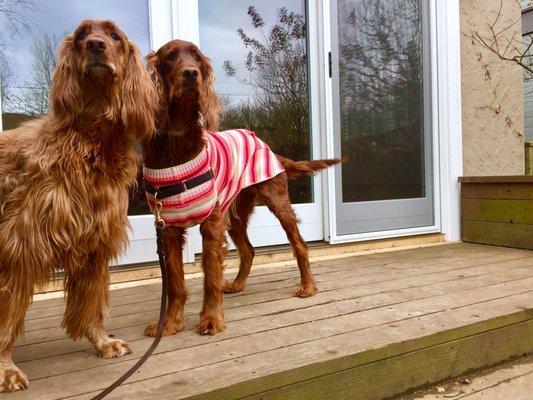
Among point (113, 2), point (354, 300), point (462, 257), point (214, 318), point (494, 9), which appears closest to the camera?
point (214, 318)

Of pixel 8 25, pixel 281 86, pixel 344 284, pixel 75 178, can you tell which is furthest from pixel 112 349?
pixel 281 86

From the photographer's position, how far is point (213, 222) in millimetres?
2258

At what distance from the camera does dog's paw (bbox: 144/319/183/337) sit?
7.04 feet

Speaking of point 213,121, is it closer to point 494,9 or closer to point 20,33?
point 20,33

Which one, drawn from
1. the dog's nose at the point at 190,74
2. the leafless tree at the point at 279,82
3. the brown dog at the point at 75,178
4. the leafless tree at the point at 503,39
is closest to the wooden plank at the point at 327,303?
the brown dog at the point at 75,178

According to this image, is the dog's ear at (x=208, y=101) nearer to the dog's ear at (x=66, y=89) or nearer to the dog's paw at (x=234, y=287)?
the dog's ear at (x=66, y=89)

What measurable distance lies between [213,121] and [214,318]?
0.91 m

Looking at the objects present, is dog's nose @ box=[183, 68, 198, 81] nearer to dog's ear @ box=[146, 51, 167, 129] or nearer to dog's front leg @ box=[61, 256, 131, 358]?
dog's ear @ box=[146, 51, 167, 129]

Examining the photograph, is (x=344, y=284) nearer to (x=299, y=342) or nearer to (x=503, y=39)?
(x=299, y=342)

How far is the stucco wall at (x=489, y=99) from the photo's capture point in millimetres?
4637

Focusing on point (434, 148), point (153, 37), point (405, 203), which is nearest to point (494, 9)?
point (434, 148)

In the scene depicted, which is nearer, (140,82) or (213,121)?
(140,82)

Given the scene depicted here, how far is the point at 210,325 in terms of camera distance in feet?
7.01

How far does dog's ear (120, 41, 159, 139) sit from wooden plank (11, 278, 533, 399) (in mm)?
891
